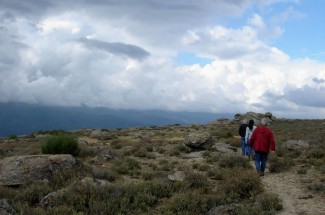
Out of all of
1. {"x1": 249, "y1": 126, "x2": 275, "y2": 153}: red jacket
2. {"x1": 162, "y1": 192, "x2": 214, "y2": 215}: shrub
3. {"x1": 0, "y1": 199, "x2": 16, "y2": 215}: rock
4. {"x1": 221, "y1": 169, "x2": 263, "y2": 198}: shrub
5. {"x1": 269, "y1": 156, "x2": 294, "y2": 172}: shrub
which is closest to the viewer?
{"x1": 0, "y1": 199, "x2": 16, "y2": 215}: rock

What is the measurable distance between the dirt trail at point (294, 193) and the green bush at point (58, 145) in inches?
413

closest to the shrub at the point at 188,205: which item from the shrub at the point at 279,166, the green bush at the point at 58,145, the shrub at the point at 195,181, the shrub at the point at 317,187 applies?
the shrub at the point at 195,181

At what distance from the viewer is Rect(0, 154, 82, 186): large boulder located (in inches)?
542

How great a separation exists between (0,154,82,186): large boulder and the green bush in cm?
604

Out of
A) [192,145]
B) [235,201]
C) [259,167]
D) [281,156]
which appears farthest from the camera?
[192,145]

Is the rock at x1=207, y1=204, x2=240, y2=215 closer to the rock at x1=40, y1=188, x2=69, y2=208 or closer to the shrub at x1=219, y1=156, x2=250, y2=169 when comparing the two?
the rock at x1=40, y1=188, x2=69, y2=208

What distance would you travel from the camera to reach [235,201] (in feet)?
39.8

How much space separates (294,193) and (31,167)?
9.37 m

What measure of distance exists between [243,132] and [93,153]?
8912mm

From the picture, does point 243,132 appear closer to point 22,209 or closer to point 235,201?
point 235,201

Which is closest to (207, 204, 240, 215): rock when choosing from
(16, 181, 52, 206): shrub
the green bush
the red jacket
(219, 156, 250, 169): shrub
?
(16, 181, 52, 206): shrub

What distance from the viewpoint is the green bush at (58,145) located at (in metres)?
20.9

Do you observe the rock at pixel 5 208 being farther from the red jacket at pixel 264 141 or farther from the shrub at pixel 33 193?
the red jacket at pixel 264 141

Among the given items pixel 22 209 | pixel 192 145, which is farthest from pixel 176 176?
pixel 192 145
